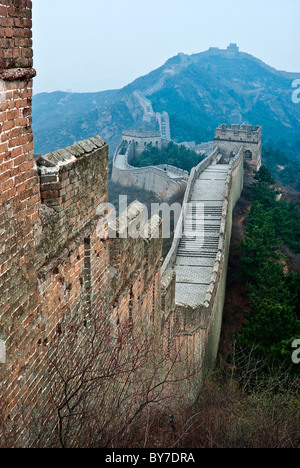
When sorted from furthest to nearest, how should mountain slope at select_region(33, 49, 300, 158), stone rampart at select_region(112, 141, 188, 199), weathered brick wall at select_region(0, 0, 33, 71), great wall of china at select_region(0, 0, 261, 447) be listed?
1. mountain slope at select_region(33, 49, 300, 158)
2. stone rampart at select_region(112, 141, 188, 199)
3. great wall of china at select_region(0, 0, 261, 447)
4. weathered brick wall at select_region(0, 0, 33, 71)

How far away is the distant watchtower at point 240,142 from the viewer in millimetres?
40625

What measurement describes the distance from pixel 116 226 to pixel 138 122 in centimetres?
8716

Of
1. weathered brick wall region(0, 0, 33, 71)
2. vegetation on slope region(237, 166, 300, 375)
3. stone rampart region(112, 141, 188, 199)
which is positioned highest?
weathered brick wall region(0, 0, 33, 71)

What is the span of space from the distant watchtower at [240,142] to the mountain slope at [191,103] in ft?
133

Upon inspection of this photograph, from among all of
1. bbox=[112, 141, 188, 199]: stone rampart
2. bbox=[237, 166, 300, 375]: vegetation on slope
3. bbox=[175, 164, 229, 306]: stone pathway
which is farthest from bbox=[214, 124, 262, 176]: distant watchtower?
bbox=[175, 164, 229, 306]: stone pathway

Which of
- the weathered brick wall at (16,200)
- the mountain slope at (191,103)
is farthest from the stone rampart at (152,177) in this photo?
the weathered brick wall at (16,200)

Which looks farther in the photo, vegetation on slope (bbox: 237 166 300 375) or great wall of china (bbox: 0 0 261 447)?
vegetation on slope (bbox: 237 166 300 375)

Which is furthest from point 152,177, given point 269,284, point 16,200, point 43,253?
point 16,200

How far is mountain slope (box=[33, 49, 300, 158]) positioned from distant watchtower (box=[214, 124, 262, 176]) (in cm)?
4061

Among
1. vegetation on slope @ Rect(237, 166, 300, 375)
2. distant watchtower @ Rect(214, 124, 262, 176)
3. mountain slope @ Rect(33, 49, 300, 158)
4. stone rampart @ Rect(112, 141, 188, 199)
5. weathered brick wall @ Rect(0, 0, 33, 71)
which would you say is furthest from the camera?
mountain slope @ Rect(33, 49, 300, 158)

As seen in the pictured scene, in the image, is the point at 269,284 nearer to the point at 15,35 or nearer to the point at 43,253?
the point at 43,253

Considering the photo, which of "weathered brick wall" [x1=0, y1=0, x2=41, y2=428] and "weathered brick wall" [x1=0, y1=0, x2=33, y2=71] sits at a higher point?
"weathered brick wall" [x1=0, y1=0, x2=33, y2=71]

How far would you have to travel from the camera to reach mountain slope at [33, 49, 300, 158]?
9397cm

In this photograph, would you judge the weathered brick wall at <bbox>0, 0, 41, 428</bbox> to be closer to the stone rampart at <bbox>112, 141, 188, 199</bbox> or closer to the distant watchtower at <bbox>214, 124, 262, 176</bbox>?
the stone rampart at <bbox>112, 141, 188, 199</bbox>
